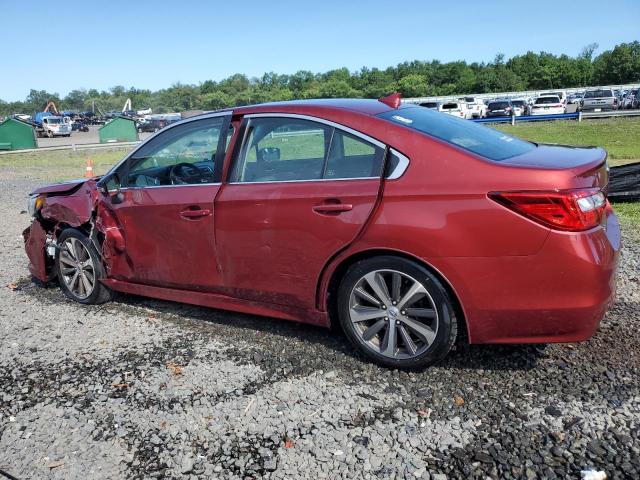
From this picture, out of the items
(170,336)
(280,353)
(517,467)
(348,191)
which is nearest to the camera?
(517,467)

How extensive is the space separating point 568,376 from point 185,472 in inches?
89.5

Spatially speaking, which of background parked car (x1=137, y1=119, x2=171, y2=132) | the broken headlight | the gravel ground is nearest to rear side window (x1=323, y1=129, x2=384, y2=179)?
the gravel ground

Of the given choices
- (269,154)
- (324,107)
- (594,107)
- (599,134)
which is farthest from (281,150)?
(594,107)

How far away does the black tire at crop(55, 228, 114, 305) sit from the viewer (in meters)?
4.88

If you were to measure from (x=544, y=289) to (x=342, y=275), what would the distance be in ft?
4.02

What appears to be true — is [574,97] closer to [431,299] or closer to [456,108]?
[456,108]

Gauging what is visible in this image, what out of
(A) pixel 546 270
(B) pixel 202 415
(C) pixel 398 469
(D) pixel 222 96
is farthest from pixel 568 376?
(D) pixel 222 96

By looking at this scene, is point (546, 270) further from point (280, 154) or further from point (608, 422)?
point (280, 154)

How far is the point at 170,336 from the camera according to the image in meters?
4.32

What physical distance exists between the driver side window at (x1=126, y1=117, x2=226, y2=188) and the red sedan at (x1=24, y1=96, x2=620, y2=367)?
0.01 metres

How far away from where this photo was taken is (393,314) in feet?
11.2

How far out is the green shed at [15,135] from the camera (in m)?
30.7

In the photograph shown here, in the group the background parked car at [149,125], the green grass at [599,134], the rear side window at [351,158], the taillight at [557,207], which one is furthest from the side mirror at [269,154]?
the background parked car at [149,125]

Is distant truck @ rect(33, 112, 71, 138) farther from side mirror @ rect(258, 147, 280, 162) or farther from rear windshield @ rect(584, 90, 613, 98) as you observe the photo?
side mirror @ rect(258, 147, 280, 162)
